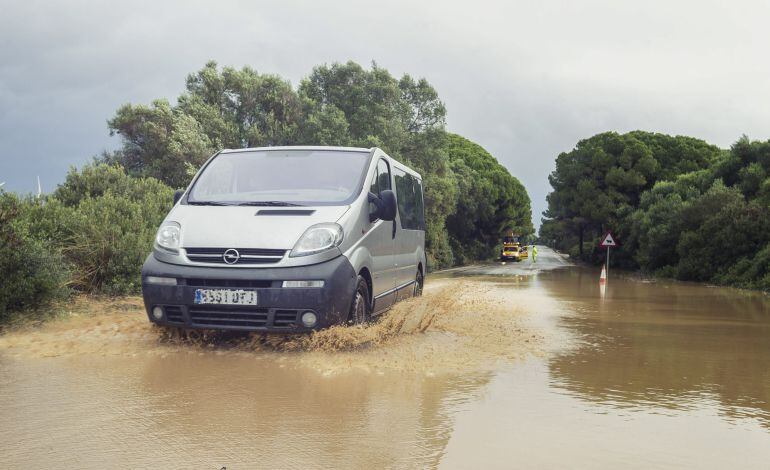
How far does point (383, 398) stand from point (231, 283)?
213 cm

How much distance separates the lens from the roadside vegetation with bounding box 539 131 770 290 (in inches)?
1067

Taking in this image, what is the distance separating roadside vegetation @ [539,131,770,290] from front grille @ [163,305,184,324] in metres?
21.0

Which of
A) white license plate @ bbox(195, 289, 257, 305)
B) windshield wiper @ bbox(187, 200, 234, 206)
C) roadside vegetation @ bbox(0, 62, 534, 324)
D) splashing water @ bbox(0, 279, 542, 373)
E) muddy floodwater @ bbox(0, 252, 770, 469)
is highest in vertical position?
roadside vegetation @ bbox(0, 62, 534, 324)

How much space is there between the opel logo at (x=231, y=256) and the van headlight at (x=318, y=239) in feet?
1.87

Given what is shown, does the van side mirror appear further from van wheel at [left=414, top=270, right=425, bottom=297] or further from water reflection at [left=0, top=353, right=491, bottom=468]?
van wheel at [left=414, top=270, right=425, bottom=297]

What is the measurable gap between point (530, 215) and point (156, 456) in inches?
3203

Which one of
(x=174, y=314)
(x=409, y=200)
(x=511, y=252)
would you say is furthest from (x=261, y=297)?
(x=511, y=252)

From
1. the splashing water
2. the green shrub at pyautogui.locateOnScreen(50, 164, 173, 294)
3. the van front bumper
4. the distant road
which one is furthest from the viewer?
the distant road

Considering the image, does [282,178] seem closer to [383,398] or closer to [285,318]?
[285,318]

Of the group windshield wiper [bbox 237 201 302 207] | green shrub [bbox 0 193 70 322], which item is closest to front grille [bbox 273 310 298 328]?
windshield wiper [bbox 237 201 302 207]

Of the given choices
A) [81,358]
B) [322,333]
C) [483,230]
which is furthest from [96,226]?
[483,230]

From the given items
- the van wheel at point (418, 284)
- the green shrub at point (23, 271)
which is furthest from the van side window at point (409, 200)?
the green shrub at point (23, 271)

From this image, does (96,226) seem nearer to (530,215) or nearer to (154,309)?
(154,309)

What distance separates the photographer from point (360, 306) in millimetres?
7234
